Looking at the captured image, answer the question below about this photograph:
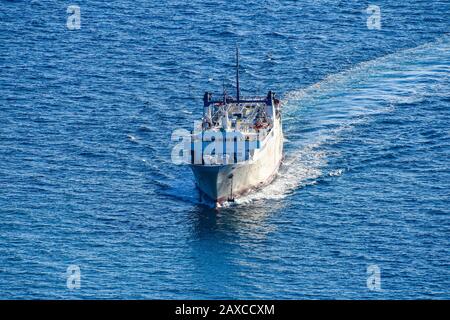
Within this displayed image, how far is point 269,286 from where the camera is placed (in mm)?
199000

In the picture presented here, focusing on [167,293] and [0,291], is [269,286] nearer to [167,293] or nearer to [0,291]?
[167,293]

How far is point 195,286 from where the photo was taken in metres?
200
